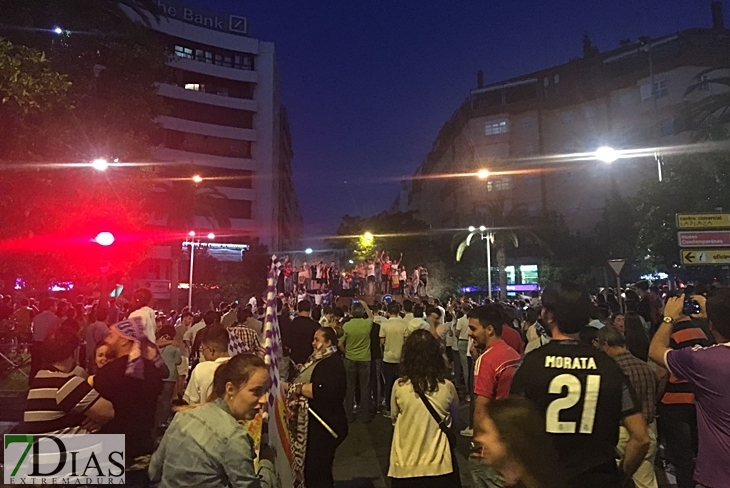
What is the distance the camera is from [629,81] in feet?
162

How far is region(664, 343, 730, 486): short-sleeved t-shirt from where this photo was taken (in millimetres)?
3430

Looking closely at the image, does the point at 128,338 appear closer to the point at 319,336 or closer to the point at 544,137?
the point at 319,336

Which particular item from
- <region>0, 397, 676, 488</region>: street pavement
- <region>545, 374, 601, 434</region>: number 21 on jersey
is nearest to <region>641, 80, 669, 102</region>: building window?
<region>0, 397, 676, 488</region>: street pavement

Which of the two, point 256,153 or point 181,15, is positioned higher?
point 181,15

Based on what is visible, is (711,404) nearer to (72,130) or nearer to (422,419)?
(422,419)

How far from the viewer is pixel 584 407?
127 inches

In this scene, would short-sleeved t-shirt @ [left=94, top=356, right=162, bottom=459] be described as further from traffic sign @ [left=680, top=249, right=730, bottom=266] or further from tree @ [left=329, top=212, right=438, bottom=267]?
tree @ [left=329, top=212, right=438, bottom=267]

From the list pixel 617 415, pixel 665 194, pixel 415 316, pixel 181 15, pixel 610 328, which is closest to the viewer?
pixel 617 415

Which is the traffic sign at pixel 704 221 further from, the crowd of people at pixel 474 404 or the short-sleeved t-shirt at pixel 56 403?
the short-sleeved t-shirt at pixel 56 403

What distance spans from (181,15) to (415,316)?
53.2 metres

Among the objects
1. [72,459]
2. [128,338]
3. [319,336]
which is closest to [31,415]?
[72,459]

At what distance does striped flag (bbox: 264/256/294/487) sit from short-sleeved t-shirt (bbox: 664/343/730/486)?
2882mm

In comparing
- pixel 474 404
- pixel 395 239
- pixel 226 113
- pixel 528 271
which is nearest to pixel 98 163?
pixel 474 404

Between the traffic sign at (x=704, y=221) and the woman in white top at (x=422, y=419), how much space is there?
748 cm
